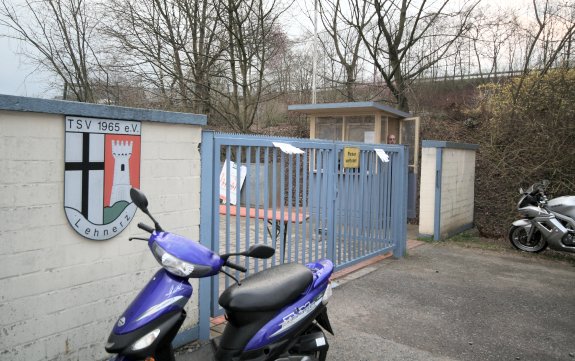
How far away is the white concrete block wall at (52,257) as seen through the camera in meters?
2.44

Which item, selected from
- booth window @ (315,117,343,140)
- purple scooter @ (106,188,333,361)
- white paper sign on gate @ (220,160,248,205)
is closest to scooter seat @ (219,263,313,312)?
purple scooter @ (106,188,333,361)

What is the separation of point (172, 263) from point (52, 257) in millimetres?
988

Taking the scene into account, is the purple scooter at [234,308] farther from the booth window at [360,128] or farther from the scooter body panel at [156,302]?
the booth window at [360,128]

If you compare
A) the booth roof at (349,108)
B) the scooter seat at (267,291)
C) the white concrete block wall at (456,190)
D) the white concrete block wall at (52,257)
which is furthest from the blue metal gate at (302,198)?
the booth roof at (349,108)

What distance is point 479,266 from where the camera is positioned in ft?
21.2

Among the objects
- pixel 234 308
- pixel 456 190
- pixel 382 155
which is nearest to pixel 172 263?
pixel 234 308

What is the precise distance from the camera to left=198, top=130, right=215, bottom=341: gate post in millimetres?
3533

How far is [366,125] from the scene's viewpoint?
9648mm

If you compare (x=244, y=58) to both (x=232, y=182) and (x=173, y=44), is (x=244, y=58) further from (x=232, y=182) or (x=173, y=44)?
(x=232, y=182)

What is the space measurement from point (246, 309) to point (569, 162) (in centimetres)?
865

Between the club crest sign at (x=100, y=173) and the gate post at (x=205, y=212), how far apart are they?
0.59m

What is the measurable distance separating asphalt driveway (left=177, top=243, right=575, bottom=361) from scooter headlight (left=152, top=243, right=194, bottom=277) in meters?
1.49

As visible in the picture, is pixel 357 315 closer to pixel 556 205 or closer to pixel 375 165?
pixel 375 165

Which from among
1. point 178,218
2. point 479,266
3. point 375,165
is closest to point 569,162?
point 479,266
